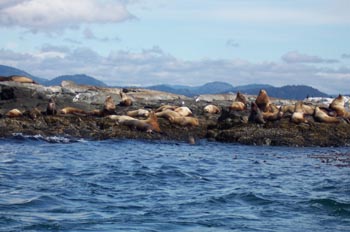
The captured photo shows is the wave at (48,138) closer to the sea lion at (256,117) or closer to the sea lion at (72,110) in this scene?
the sea lion at (72,110)

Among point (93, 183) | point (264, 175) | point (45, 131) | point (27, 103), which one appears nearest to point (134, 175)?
point (93, 183)

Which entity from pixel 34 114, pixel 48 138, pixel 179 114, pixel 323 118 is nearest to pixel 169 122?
pixel 179 114

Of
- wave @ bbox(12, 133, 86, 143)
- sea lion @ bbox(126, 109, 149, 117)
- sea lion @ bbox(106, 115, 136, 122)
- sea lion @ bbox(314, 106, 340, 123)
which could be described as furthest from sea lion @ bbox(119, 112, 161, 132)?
sea lion @ bbox(314, 106, 340, 123)

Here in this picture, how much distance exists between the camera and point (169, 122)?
3048 cm

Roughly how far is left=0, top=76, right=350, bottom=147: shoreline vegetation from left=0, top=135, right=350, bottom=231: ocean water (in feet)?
7.87

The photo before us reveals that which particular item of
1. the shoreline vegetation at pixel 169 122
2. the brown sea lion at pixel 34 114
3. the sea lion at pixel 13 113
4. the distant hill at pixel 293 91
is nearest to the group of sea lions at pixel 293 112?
the shoreline vegetation at pixel 169 122

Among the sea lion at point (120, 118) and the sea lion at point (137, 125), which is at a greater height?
the sea lion at point (120, 118)

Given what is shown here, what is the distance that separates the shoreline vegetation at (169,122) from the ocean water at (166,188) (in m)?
2.40

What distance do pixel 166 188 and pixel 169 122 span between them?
14.8 metres

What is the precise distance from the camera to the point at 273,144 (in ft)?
89.9

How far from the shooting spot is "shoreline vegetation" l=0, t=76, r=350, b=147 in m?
27.7

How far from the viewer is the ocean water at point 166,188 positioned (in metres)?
11.8

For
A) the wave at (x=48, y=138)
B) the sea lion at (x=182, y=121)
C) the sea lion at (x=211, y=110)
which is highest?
the sea lion at (x=211, y=110)

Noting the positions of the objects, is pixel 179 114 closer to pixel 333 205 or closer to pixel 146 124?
pixel 146 124
